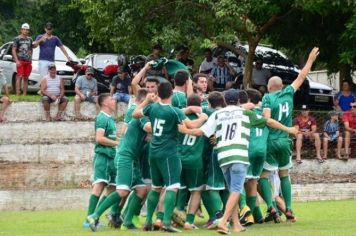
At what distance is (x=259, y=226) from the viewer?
623 inches

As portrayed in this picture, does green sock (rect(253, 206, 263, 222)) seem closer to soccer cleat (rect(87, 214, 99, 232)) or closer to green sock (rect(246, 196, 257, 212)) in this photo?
green sock (rect(246, 196, 257, 212))

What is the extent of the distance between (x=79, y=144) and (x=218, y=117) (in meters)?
12.0

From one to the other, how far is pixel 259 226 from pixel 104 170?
266 cm

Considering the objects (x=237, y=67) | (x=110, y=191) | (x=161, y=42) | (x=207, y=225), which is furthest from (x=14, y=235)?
(x=237, y=67)

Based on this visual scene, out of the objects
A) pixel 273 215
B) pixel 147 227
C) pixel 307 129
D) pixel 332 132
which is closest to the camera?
pixel 147 227

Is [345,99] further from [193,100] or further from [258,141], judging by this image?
[193,100]

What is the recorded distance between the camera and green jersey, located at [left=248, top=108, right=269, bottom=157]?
16.1m

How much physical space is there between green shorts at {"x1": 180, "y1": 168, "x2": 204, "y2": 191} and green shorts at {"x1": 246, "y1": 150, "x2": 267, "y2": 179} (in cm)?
84

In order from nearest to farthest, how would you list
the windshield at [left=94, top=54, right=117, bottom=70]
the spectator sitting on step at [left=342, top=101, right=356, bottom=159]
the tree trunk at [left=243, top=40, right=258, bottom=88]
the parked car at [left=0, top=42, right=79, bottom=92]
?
1. the spectator sitting on step at [left=342, top=101, right=356, bottom=159]
2. the tree trunk at [left=243, top=40, right=258, bottom=88]
3. the parked car at [left=0, top=42, right=79, bottom=92]
4. the windshield at [left=94, top=54, right=117, bottom=70]

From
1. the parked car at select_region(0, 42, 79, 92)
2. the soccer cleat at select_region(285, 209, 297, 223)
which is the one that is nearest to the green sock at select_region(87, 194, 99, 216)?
the soccer cleat at select_region(285, 209, 297, 223)

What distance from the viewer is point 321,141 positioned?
2614 cm

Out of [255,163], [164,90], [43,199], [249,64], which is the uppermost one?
[249,64]

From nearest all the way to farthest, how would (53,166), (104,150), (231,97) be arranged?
1. (231,97)
2. (104,150)
3. (53,166)

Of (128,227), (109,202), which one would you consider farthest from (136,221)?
(109,202)
